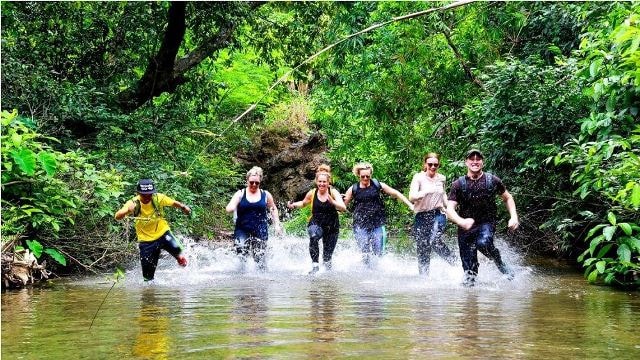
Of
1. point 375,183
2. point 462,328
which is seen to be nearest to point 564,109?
point 375,183

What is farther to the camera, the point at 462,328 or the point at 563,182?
the point at 563,182

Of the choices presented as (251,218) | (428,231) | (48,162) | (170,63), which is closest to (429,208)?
(428,231)

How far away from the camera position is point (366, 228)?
12.2 metres

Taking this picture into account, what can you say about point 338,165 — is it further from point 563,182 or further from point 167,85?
point 563,182

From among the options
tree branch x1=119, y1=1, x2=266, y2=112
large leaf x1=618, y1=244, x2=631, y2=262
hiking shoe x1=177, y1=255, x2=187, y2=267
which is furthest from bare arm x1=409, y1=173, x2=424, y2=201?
tree branch x1=119, y1=1, x2=266, y2=112

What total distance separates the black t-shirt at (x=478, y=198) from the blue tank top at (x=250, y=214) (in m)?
3.31

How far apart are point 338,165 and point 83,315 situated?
16777 millimetres

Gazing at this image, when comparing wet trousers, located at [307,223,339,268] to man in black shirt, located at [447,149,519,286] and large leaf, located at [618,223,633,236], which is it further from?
large leaf, located at [618,223,633,236]

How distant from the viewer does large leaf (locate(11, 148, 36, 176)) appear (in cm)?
1010

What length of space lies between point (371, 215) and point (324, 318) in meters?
5.24

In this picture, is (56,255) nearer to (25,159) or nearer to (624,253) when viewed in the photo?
(25,159)

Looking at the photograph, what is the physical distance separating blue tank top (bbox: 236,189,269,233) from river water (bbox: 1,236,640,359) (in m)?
0.81

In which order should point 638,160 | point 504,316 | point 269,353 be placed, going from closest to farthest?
point 269,353 < point 504,316 < point 638,160

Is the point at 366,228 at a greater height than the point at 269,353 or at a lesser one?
greater
